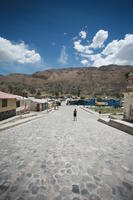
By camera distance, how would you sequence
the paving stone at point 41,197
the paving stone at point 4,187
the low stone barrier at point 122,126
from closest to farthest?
the paving stone at point 41,197 < the paving stone at point 4,187 < the low stone barrier at point 122,126

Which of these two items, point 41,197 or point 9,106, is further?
point 9,106

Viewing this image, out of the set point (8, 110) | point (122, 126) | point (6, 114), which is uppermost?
point (8, 110)

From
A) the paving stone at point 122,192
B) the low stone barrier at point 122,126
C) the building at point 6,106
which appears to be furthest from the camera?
the building at point 6,106

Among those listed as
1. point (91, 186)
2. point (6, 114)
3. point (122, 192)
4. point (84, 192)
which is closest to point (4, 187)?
point (84, 192)

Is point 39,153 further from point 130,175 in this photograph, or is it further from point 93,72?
point 93,72

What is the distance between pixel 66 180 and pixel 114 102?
45.8 meters

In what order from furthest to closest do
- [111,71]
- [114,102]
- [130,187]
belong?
[111,71]
[114,102]
[130,187]

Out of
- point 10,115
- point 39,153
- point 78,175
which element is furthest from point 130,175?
point 10,115

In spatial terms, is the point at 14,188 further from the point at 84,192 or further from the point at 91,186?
the point at 91,186

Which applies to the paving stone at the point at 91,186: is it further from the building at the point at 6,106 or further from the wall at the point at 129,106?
the building at the point at 6,106

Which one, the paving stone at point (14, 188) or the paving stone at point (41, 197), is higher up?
the paving stone at point (14, 188)

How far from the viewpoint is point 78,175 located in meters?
4.01

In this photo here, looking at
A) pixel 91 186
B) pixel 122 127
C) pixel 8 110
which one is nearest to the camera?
pixel 91 186

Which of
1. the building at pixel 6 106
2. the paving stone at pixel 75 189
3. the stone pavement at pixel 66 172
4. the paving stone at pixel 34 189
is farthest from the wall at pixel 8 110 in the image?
the paving stone at pixel 75 189
